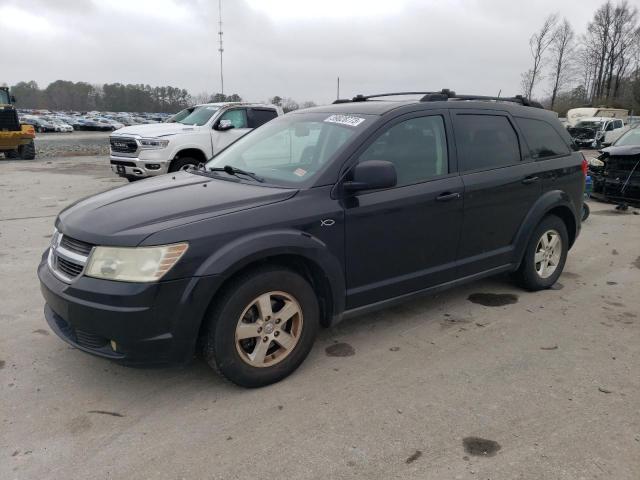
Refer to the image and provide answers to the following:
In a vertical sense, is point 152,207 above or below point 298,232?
above

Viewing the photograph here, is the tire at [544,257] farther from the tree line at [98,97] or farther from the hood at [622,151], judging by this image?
the tree line at [98,97]

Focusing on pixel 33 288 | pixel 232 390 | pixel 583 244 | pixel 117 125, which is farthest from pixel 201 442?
pixel 117 125

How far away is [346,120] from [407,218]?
0.84 meters

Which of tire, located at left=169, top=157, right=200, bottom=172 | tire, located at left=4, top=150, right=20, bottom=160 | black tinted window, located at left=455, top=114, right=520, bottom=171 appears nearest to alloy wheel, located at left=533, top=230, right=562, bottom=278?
black tinted window, located at left=455, top=114, right=520, bottom=171

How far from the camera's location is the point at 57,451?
8.41 feet

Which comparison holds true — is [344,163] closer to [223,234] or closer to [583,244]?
[223,234]

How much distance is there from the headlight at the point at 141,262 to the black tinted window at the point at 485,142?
236cm

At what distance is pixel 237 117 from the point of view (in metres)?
11.3

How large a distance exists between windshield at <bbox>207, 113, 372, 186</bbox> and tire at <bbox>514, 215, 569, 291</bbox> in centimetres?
210

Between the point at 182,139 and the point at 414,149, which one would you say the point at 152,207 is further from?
the point at 182,139

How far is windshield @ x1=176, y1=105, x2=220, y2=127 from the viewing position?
11.1m

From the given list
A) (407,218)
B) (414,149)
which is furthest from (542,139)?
(407,218)

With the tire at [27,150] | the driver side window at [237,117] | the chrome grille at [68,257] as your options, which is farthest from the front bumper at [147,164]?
the tire at [27,150]

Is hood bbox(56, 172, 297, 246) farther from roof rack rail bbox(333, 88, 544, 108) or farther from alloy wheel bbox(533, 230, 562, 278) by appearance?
alloy wheel bbox(533, 230, 562, 278)
